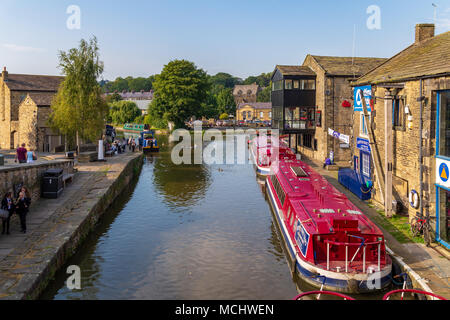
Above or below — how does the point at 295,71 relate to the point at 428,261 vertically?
above

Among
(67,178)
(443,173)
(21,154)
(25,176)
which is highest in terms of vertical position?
(21,154)

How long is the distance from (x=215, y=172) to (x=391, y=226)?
19407 millimetres

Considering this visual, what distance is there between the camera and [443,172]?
46.2ft

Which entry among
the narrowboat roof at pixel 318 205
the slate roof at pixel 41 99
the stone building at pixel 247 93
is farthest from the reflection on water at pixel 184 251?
the stone building at pixel 247 93

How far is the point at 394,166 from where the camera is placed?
738 inches

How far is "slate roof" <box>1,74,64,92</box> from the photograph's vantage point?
137ft

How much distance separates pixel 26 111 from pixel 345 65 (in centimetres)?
2801

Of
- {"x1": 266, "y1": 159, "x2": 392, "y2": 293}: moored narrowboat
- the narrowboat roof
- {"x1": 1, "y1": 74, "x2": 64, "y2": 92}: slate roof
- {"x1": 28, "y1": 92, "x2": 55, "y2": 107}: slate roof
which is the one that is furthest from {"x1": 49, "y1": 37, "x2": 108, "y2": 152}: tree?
{"x1": 266, "y1": 159, "x2": 392, "y2": 293}: moored narrowboat

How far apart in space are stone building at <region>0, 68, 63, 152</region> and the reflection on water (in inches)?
560

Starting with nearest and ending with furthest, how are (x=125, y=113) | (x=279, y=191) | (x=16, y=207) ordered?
(x=16, y=207)
(x=279, y=191)
(x=125, y=113)

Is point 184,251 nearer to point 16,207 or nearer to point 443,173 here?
point 16,207

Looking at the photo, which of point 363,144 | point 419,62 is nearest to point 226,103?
point 363,144

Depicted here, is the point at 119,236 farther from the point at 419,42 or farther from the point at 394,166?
the point at 419,42

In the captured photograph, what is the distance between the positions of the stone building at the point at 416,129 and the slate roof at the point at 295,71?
15.1 metres
